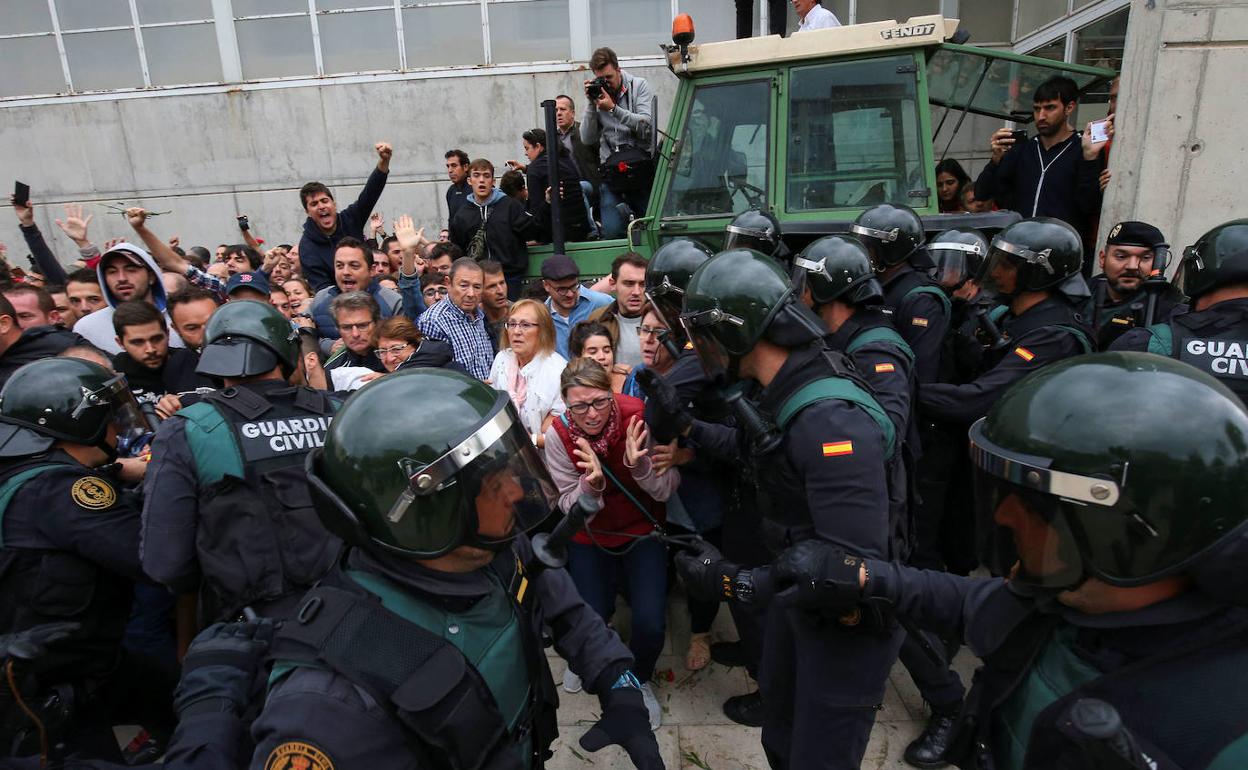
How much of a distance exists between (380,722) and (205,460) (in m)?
1.27

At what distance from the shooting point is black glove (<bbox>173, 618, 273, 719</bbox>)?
1.41 metres

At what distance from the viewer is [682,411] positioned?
2.65 meters

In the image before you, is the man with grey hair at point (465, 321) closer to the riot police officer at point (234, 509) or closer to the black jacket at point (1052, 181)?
the riot police officer at point (234, 509)

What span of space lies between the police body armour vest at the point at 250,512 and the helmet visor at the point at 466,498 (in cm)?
86

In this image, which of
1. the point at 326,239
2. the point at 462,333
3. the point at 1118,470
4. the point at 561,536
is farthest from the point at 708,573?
the point at 326,239

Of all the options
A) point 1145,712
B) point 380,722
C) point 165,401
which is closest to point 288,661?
point 380,722

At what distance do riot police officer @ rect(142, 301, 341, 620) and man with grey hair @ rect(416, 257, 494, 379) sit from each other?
2.10 m

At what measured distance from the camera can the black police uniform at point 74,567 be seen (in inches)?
82.7

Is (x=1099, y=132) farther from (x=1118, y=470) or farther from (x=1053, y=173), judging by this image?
(x=1118, y=470)

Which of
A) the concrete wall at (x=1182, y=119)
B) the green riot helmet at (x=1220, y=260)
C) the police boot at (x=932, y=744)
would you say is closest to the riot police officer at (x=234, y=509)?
the police boot at (x=932, y=744)

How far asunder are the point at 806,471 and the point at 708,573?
41cm

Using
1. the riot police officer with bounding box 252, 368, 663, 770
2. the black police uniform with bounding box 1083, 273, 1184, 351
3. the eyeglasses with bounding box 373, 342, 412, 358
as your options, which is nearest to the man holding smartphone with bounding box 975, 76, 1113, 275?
the black police uniform with bounding box 1083, 273, 1184, 351

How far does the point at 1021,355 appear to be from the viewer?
10.0 feet

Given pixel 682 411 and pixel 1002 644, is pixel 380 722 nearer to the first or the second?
pixel 1002 644
